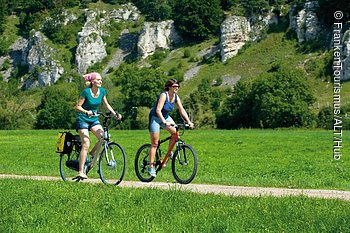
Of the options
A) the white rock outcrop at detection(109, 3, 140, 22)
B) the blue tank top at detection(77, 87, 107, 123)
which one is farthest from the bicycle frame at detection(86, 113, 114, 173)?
the white rock outcrop at detection(109, 3, 140, 22)

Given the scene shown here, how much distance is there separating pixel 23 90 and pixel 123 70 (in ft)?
99.5

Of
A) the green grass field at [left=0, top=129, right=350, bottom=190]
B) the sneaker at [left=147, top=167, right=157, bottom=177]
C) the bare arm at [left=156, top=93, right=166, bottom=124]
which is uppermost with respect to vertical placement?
the bare arm at [left=156, top=93, right=166, bottom=124]

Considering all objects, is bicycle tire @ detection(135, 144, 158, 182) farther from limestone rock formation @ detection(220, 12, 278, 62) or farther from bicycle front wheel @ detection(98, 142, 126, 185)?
limestone rock formation @ detection(220, 12, 278, 62)

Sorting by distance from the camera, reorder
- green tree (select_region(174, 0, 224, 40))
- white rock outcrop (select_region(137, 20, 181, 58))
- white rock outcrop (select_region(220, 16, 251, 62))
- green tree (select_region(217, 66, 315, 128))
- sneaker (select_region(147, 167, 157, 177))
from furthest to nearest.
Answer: green tree (select_region(174, 0, 224, 40)), white rock outcrop (select_region(137, 20, 181, 58)), white rock outcrop (select_region(220, 16, 251, 62)), green tree (select_region(217, 66, 315, 128)), sneaker (select_region(147, 167, 157, 177))

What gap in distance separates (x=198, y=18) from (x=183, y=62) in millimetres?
28542

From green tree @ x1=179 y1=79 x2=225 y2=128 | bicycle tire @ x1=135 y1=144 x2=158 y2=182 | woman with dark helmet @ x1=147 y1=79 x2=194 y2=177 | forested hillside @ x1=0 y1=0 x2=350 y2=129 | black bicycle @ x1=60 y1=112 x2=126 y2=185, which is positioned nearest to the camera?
black bicycle @ x1=60 y1=112 x2=126 y2=185

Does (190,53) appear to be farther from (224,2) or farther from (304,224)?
(304,224)

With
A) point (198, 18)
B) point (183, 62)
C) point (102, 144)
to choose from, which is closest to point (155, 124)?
point (102, 144)

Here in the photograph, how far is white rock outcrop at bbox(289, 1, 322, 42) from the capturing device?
422ft

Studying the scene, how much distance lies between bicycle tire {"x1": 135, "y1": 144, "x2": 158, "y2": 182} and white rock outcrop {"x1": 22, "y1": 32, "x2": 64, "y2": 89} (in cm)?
14039

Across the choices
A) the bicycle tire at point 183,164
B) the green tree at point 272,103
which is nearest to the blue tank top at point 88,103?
the bicycle tire at point 183,164

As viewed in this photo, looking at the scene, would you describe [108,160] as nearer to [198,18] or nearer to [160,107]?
[160,107]

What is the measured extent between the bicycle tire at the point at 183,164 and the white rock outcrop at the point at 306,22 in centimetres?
11874

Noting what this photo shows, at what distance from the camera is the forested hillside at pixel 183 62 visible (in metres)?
101
